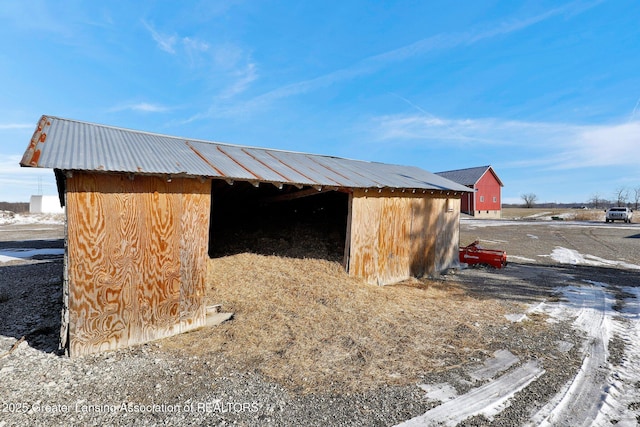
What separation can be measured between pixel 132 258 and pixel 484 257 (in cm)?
→ 1144

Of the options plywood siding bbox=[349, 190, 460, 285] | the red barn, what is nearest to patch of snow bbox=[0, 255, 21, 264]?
plywood siding bbox=[349, 190, 460, 285]

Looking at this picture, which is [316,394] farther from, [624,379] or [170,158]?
[170,158]

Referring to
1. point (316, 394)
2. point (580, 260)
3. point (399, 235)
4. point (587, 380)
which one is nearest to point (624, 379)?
point (587, 380)

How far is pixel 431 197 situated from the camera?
1045 cm

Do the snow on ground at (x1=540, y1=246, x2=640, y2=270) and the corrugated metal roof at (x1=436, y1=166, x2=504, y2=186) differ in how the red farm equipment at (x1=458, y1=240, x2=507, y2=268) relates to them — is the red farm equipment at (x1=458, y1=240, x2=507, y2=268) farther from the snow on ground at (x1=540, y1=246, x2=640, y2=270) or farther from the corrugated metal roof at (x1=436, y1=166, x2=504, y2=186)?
the corrugated metal roof at (x1=436, y1=166, x2=504, y2=186)

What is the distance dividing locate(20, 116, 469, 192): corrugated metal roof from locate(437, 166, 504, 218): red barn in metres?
34.2

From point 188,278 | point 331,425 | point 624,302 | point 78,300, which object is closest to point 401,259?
point 624,302

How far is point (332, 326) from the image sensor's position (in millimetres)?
5770

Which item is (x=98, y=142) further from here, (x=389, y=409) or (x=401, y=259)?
(x=401, y=259)

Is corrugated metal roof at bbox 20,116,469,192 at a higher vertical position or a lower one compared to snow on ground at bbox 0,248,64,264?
higher

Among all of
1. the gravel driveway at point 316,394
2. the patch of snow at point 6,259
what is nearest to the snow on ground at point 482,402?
the gravel driveway at point 316,394

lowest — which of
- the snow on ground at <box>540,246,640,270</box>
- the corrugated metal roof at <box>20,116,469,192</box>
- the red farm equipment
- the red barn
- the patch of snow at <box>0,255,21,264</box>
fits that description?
the patch of snow at <box>0,255,21,264</box>

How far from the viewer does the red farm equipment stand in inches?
459

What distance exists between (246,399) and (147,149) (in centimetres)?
505
